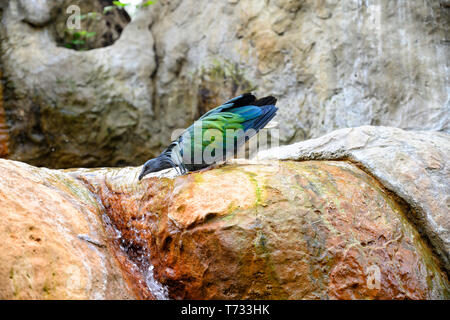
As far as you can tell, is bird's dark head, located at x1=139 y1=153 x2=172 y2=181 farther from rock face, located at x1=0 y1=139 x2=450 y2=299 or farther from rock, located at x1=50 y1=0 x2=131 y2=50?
rock, located at x1=50 y1=0 x2=131 y2=50

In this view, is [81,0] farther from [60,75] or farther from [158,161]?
[158,161]

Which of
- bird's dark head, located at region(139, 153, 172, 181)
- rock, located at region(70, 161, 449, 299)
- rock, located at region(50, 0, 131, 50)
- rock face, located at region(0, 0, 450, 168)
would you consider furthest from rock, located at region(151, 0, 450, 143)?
bird's dark head, located at region(139, 153, 172, 181)

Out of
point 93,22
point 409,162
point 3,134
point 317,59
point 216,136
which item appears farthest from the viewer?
point 93,22

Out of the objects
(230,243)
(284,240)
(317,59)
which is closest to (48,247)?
(230,243)

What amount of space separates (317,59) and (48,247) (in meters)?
3.58

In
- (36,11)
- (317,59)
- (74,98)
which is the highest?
(36,11)

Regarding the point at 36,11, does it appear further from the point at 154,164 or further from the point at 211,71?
the point at 154,164

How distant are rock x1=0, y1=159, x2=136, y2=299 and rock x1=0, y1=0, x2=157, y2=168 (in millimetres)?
3083

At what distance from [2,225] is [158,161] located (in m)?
1.13

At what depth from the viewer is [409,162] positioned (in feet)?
8.98

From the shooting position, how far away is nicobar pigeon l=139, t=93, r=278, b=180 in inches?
112

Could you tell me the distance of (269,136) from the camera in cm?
507

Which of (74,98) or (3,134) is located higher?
(74,98)

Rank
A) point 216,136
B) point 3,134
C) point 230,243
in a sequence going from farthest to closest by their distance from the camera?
point 3,134, point 216,136, point 230,243
